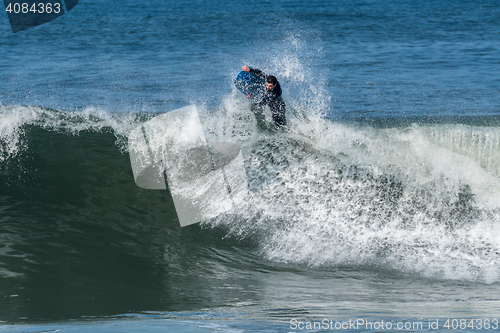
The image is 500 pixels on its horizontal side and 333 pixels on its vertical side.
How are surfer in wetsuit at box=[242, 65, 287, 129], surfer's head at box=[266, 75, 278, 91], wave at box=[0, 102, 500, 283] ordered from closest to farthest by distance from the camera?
wave at box=[0, 102, 500, 283] < surfer's head at box=[266, 75, 278, 91] < surfer in wetsuit at box=[242, 65, 287, 129]

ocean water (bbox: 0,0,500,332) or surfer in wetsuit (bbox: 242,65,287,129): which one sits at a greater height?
surfer in wetsuit (bbox: 242,65,287,129)

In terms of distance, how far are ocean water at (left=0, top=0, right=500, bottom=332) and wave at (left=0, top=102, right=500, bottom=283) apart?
0.03 metres

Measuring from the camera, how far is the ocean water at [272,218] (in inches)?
174

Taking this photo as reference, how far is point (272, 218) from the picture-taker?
6.82 m

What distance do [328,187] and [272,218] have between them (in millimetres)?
1124

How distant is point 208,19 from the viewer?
91.7 ft

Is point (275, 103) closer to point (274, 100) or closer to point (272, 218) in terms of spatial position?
point (274, 100)

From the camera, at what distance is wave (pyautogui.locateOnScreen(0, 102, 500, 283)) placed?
626 centimetres

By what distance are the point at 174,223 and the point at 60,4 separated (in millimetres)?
31275

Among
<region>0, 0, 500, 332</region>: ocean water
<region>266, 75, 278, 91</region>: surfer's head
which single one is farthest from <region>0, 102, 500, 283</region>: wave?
Answer: <region>266, 75, 278, 91</region>: surfer's head

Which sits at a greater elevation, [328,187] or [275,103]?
[275,103]

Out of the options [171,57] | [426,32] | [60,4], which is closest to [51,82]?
[171,57]

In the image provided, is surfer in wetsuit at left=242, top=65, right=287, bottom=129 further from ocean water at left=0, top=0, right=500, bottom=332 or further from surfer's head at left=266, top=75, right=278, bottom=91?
ocean water at left=0, top=0, right=500, bottom=332

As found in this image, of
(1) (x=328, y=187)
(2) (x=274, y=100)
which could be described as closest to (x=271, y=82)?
(2) (x=274, y=100)
